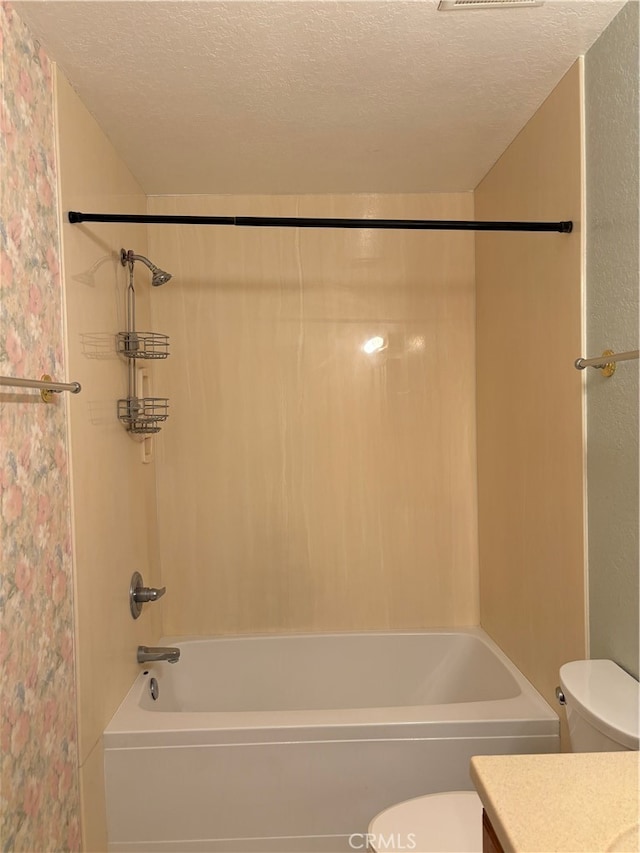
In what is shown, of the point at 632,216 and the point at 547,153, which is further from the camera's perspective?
the point at 547,153

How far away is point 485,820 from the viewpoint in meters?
0.98

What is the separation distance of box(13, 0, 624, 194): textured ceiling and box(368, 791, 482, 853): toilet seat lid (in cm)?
195

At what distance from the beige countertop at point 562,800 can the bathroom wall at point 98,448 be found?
4.06 feet

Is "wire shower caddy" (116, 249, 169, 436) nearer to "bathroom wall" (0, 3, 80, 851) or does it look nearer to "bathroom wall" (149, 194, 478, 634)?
"bathroom wall" (149, 194, 478, 634)

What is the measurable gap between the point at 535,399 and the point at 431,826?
1.27 metres

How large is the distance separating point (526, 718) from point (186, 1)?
7.02 ft

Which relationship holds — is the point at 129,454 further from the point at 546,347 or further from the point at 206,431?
the point at 546,347

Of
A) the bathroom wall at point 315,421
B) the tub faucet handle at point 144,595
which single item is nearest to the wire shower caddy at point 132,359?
the bathroom wall at point 315,421

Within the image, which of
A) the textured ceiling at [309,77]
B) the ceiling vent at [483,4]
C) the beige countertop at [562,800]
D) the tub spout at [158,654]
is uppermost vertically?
the textured ceiling at [309,77]

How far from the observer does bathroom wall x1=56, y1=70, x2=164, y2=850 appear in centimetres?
175

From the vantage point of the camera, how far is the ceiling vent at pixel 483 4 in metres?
1.41

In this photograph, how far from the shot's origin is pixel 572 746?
1.47m

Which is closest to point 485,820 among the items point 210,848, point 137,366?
point 210,848

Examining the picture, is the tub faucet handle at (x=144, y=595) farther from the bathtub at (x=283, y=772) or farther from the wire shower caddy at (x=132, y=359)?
the wire shower caddy at (x=132, y=359)
